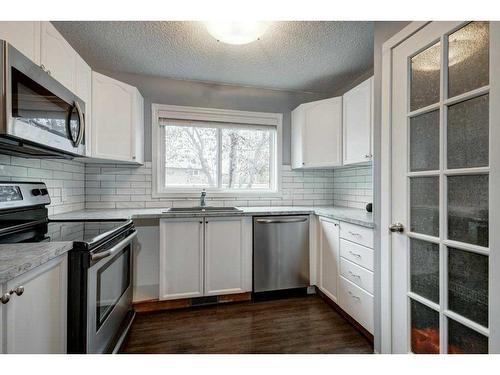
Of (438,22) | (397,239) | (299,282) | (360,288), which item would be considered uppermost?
(438,22)

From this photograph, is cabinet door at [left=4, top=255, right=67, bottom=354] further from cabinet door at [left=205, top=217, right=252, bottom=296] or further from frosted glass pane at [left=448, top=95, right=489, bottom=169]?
frosted glass pane at [left=448, top=95, right=489, bottom=169]

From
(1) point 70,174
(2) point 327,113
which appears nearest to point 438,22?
(2) point 327,113

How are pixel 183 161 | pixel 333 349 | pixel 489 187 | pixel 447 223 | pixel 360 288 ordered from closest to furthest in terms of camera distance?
1. pixel 489 187
2. pixel 447 223
3. pixel 333 349
4. pixel 360 288
5. pixel 183 161

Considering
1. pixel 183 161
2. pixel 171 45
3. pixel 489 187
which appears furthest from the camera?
pixel 183 161

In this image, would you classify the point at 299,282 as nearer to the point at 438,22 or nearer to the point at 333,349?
the point at 333,349

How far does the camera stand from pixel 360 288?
1848 mm

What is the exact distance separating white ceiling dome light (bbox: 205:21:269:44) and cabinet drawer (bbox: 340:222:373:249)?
1.60 metres

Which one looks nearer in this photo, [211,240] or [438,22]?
[438,22]

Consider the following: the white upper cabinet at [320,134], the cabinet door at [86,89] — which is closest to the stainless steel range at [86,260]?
the cabinet door at [86,89]

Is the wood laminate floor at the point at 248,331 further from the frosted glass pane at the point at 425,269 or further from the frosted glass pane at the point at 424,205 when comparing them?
the frosted glass pane at the point at 424,205

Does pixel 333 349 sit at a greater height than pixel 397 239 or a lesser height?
lesser

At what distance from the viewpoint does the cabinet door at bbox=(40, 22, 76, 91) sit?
1419 mm

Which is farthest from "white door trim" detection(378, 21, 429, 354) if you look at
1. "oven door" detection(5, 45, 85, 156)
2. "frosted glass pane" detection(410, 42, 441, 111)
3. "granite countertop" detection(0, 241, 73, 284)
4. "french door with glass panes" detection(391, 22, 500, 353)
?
"oven door" detection(5, 45, 85, 156)
